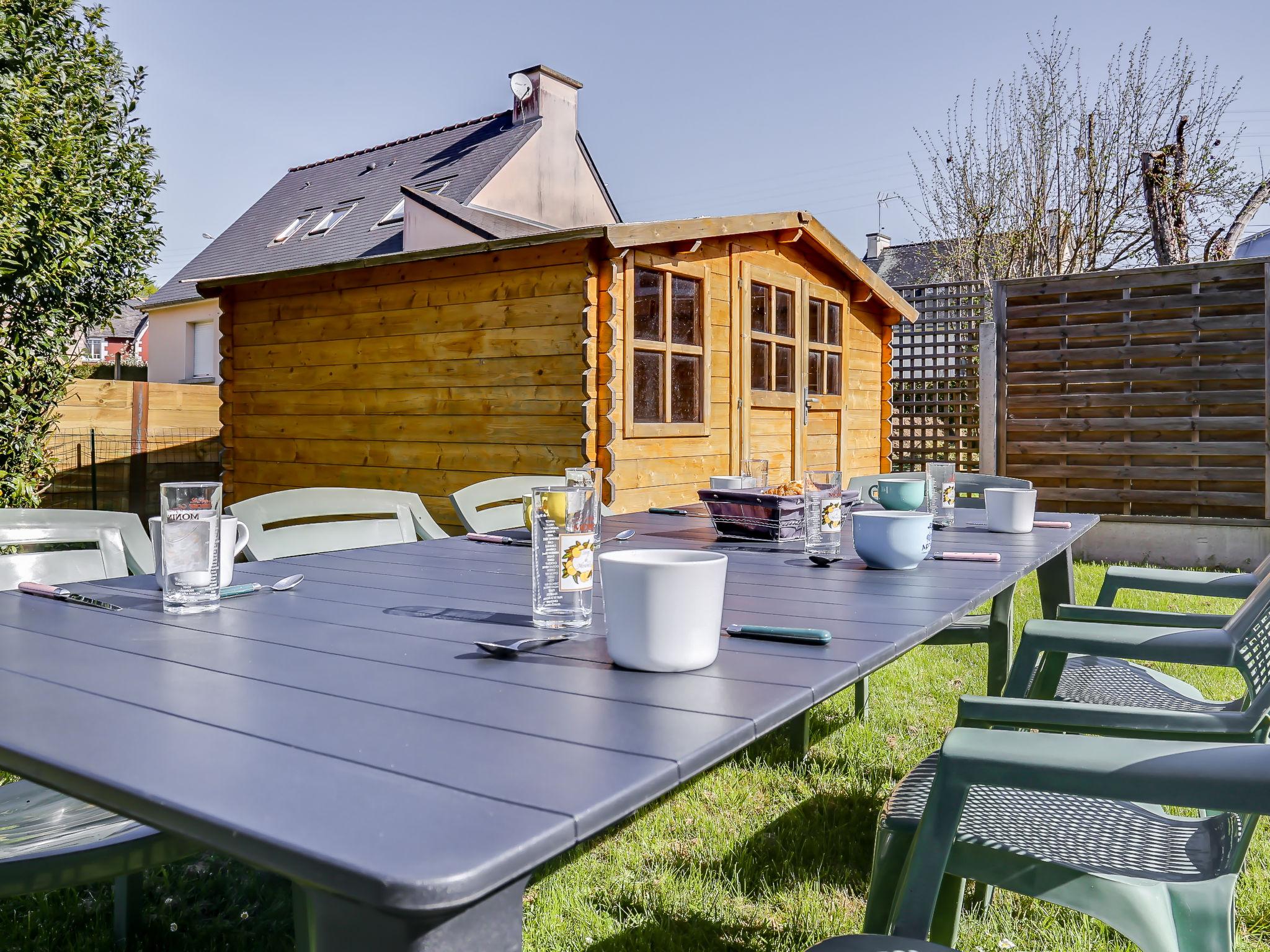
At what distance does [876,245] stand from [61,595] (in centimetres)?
2387

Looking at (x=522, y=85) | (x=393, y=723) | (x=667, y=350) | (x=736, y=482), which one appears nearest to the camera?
(x=393, y=723)

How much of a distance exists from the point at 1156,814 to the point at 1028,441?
239 inches

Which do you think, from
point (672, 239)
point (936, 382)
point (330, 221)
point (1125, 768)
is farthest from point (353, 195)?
point (1125, 768)

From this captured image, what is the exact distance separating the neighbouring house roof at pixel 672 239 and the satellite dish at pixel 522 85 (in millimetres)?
9607

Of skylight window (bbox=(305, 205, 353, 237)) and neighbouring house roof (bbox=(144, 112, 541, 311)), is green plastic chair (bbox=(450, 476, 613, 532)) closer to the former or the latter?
neighbouring house roof (bbox=(144, 112, 541, 311))

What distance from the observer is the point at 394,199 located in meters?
15.9

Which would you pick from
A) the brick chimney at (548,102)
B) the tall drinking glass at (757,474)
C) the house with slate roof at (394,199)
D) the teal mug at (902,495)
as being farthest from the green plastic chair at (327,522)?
the brick chimney at (548,102)

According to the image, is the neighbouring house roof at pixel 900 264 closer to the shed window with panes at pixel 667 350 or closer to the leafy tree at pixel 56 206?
the shed window with panes at pixel 667 350

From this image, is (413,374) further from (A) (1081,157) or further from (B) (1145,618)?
(A) (1081,157)

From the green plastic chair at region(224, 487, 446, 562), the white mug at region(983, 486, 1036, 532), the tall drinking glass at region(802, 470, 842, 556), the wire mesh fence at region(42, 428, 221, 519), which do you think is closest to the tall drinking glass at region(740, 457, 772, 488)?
the white mug at region(983, 486, 1036, 532)

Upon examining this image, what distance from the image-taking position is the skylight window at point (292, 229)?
17.2 meters

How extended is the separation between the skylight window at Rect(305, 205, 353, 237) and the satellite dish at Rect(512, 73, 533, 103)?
12.2 ft

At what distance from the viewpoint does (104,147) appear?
23.4ft

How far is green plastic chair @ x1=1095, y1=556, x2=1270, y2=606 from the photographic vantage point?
202 cm
